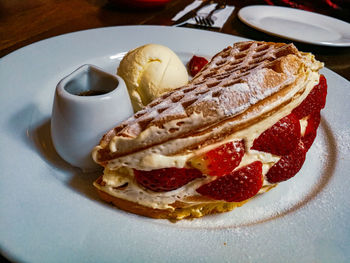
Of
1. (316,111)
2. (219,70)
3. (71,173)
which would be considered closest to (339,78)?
(316,111)

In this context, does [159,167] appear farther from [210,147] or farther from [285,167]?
[285,167]

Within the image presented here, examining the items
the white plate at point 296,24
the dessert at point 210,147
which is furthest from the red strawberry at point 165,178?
the white plate at point 296,24

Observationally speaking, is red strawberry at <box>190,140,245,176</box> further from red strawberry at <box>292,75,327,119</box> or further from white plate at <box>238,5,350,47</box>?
white plate at <box>238,5,350,47</box>

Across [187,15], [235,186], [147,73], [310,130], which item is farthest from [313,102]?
[187,15]

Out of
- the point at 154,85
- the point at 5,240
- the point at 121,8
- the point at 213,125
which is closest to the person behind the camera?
the point at 5,240

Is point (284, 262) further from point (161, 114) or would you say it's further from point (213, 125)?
point (161, 114)
